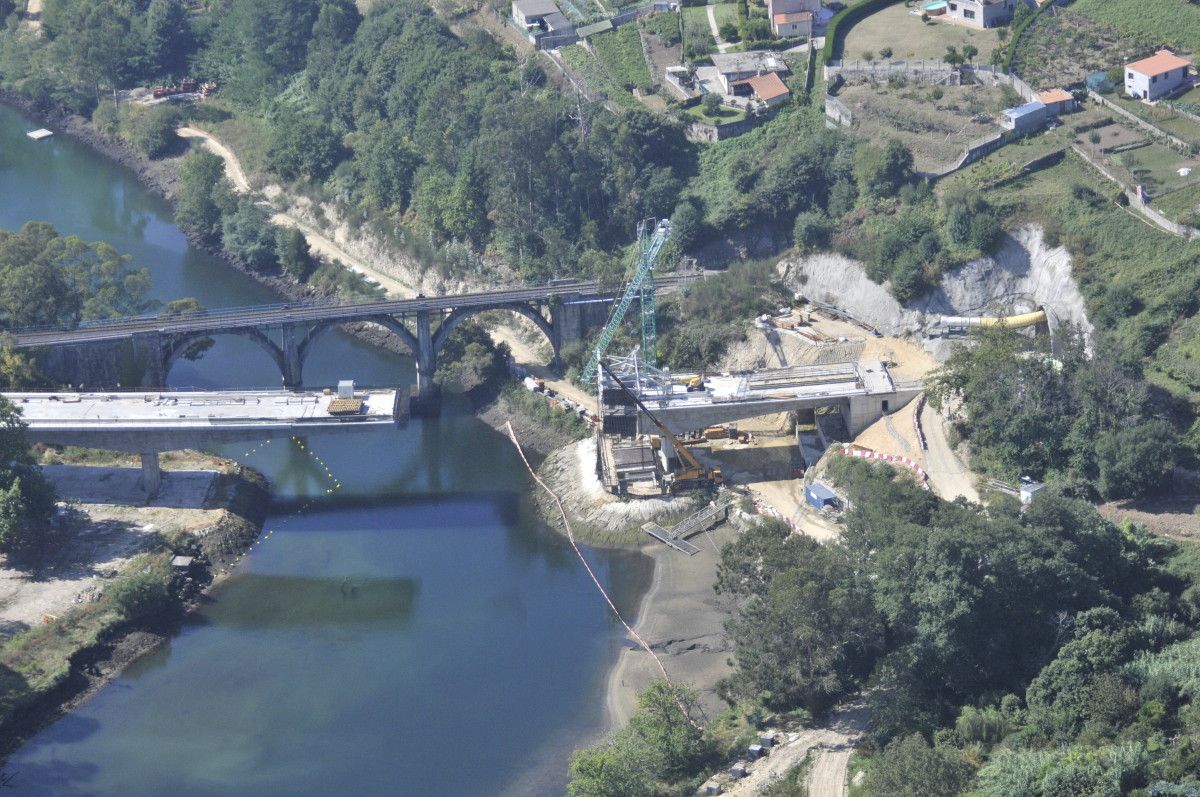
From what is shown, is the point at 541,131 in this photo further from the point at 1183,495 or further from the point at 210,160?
the point at 1183,495

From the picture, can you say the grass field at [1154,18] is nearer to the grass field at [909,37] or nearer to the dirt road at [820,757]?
the grass field at [909,37]

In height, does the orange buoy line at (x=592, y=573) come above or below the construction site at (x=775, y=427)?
below

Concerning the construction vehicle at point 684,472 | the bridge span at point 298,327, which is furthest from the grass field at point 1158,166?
the construction vehicle at point 684,472

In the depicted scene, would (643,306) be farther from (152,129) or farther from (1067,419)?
(152,129)

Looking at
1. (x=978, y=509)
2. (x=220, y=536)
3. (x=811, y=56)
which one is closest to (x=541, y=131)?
(x=811, y=56)

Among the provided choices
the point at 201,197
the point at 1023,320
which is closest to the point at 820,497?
the point at 1023,320

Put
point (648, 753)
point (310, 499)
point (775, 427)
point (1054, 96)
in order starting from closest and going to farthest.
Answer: point (648, 753) < point (310, 499) < point (775, 427) < point (1054, 96)
